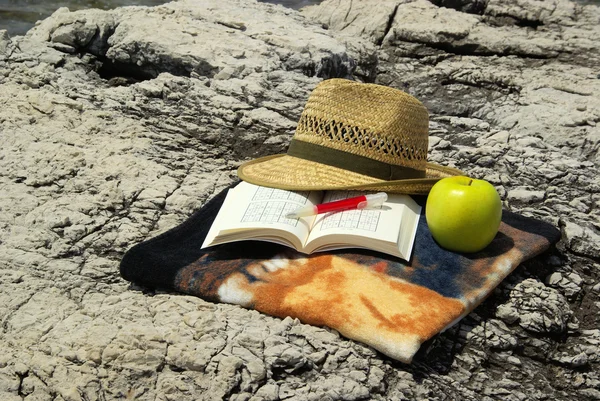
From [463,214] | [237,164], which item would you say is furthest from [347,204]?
[237,164]

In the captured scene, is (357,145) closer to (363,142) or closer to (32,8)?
(363,142)

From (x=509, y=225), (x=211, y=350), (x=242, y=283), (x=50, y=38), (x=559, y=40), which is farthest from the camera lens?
(x=559, y=40)

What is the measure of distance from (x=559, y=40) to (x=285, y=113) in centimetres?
240

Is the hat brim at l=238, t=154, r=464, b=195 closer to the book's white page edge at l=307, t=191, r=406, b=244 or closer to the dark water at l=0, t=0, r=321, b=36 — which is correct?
the book's white page edge at l=307, t=191, r=406, b=244

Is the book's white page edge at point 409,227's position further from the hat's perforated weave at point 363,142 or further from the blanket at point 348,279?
the hat's perforated weave at point 363,142

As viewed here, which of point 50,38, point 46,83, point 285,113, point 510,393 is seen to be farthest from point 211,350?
point 50,38

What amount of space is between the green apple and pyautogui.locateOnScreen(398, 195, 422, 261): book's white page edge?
0.08 metres

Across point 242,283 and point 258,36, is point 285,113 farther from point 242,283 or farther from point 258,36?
point 242,283

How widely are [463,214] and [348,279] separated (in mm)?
484

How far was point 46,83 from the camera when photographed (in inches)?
164

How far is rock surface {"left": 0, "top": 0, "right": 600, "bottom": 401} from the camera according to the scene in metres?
2.15

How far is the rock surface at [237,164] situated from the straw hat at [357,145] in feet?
1.76

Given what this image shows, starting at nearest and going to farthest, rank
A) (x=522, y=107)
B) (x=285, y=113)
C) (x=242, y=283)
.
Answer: (x=242, y=283) → (x=285, y=113) → (x=522, y=107)

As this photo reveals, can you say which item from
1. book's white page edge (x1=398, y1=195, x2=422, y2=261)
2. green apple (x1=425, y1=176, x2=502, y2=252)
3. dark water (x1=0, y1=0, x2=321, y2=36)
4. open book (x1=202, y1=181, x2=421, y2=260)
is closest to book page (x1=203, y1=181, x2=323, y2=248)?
open book (x1=202, y1=181, x2=421, y2=260)
